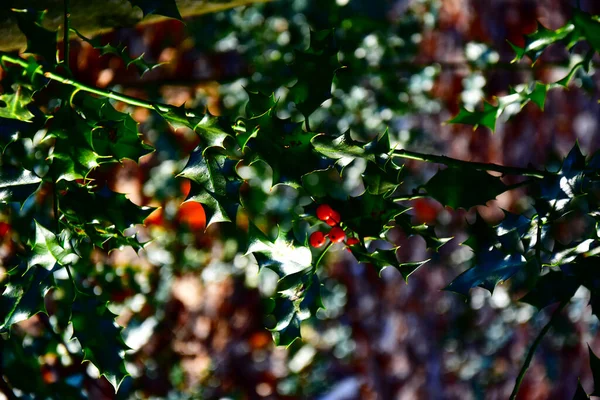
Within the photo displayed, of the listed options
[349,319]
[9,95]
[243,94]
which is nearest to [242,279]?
[349,319]

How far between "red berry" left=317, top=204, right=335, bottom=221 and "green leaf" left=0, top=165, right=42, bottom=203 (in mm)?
389

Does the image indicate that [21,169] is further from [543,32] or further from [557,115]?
[557,115]

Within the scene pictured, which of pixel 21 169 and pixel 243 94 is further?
pixel 243 94

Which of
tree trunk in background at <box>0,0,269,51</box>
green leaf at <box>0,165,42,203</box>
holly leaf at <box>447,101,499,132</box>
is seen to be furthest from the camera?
holly leaf at <box>447,101,499,132</box>

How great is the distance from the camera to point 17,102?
2.35 ft

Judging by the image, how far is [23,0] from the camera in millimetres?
875

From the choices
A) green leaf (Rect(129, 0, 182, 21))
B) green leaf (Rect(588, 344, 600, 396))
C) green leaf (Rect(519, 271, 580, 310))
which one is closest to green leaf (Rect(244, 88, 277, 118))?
green leaf (Rect(129, 0, 182, 21))

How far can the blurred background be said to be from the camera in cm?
190

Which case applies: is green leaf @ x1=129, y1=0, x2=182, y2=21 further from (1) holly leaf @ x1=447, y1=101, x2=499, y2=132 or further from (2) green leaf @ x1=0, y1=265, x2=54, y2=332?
(1) holly leaf @ x1=447, y1=101, x2=499, y2=132

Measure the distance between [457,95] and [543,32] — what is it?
1.81m

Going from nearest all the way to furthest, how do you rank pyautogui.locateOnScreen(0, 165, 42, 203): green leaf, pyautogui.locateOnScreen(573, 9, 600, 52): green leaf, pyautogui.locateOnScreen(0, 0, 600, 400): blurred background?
1. pyautogui.locateOnScreen(573, 9, 600, 52): green leaf
2. pyautogui.locateOnScreen(0, 165, 42, 203): green leaf
3. pyautogui.locateOnScreen(0, 0, 600, 400): blurred background

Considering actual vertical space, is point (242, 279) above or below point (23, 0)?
below

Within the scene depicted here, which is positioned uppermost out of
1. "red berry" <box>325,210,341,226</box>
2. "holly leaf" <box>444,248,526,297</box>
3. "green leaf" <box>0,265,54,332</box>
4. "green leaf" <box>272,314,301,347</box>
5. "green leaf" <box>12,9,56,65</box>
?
"green leaf" <box>12,9,56,65</box>

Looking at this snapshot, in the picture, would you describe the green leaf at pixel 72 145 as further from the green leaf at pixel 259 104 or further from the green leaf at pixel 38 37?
the green leaf at pixel 259 104
